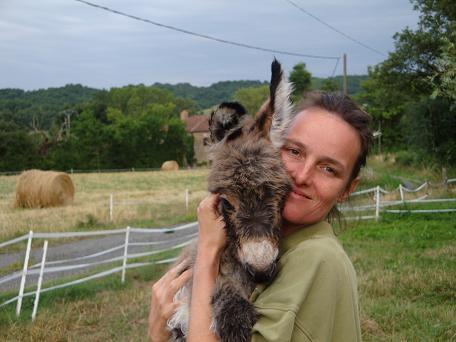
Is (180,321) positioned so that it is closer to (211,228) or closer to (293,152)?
(211,228)

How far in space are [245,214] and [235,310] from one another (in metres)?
0.41

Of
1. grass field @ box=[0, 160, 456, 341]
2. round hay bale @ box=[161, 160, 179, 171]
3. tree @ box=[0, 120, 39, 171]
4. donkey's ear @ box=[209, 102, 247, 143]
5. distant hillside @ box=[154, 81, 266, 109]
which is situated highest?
distant hillside @ box=[154, 81, 266, 109]

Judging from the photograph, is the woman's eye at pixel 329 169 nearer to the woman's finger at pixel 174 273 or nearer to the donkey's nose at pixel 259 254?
the donkey's nose at pixel 259 254

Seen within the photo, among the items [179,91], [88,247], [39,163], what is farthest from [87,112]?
[179,91]

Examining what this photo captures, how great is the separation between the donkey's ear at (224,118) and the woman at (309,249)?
0.27 m

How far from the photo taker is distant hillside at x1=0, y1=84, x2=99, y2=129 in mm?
62344

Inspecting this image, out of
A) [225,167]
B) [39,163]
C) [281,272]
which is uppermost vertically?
[225,167]

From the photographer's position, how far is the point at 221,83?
139 m

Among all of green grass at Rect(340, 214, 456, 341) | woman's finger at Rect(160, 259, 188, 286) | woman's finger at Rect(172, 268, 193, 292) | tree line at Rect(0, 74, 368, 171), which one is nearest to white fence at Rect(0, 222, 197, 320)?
woman's finger at Rect(160, 259, 188, 286)

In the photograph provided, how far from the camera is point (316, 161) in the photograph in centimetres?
221

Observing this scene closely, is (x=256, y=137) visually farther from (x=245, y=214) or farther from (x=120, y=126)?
(x=120, y=126)

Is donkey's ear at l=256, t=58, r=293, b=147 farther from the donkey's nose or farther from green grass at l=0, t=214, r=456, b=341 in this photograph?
green grass at l=0, t=214, r=456, b=341

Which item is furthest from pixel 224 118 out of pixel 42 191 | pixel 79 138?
pixel 79 138

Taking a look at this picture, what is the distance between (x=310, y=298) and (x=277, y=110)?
0.87 m
